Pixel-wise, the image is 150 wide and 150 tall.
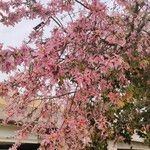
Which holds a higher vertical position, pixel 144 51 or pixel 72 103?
pixel 144 51

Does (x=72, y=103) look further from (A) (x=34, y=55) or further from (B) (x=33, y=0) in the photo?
(B) (x=33, y=0)

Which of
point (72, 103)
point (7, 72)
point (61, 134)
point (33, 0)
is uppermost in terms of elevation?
point (33, 0)

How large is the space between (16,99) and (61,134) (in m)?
1.09

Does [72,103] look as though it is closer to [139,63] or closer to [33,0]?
[139,63]

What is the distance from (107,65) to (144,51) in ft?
4.78

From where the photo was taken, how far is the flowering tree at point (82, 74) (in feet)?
26.8

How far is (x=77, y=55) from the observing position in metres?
8.38

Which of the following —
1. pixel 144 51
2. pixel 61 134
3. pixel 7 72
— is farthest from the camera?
pixel 144 51

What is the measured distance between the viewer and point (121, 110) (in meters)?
9.52

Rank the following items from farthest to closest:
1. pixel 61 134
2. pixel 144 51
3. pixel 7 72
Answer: pixel 144 51 → pixel 7 72 → pixel 61 134

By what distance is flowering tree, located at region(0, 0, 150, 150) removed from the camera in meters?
8.18

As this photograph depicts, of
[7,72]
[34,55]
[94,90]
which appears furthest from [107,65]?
[7,72]

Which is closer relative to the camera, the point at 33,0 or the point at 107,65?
the point at 107,65

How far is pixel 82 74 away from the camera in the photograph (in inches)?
314
